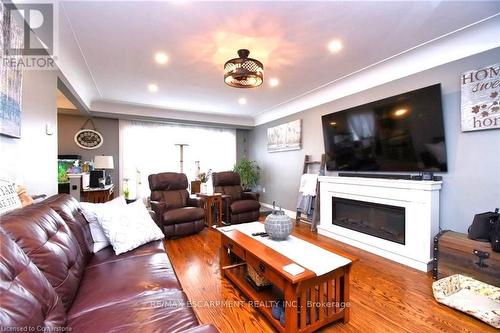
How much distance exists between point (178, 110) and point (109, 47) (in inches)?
106

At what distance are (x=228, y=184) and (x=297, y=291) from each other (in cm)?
347

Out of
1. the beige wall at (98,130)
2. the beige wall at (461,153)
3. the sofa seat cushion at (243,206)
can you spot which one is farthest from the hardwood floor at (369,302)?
the beige wall at (98,130)

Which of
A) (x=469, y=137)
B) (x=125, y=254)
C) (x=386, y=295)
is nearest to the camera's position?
(x=125, y=254)

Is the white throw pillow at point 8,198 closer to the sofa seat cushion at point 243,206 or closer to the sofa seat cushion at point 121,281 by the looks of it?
the sofa seat cushion at point 121,281

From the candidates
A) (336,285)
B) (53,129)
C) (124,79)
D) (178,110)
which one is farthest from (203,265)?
(178,110)

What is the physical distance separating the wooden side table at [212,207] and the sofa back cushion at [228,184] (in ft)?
1.21

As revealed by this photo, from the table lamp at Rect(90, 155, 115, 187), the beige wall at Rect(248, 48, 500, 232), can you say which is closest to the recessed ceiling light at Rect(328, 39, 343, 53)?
the beige wall at Rect(248, 48, 500, 232)

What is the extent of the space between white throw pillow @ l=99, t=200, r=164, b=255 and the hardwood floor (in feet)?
1.99

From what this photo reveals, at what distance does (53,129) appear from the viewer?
234cm

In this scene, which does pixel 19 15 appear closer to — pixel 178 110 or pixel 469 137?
pixel 178 110

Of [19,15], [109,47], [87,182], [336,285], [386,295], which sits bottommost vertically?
[386,295]

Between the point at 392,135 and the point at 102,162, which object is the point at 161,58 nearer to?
the point at 102,162

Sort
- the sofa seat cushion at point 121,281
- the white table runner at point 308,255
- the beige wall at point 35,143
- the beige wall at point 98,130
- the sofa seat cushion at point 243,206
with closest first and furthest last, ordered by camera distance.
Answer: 1. the sofa seat cushion at point 121,281
2. the white table runner at point 308,255
3. the beige wall at point 35,143
4. the sofa seat cushion at point 243,206
5. the beige wall at point 98,130

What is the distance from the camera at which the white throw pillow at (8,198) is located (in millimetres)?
1267
